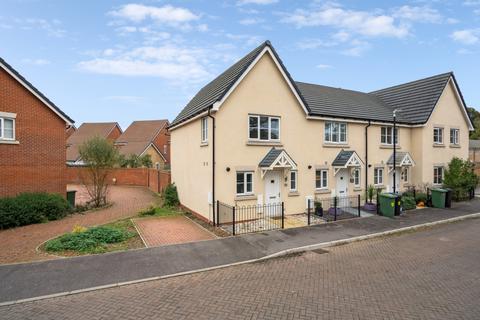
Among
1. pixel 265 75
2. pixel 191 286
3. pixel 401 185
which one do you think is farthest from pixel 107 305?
pixel 401 185

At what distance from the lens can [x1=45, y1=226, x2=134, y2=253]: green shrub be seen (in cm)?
1016

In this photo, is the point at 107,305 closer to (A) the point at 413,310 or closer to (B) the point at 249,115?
(A) the point at 413,310

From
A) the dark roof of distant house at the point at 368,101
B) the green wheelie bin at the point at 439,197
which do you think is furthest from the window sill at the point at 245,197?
the green wheelie bin at the point at 439,197

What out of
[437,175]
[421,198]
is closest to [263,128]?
[421,198]

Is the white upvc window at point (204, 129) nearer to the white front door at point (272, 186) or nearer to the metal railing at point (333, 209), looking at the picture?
the white front door at point (272, 186)

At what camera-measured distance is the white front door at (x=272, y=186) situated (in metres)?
15.5

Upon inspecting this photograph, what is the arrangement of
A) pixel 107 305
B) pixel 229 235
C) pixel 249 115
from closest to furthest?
pixel 107 305
pixel 229 235
pixel 249 115

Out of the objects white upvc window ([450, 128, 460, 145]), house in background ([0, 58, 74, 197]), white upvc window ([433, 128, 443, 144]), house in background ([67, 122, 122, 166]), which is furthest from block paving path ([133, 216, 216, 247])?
house in background ([67, 122, 122, 166])

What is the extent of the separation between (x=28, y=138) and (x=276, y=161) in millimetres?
13381

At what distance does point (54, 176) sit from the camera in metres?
16.5

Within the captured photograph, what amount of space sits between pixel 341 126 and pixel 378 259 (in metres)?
10.8

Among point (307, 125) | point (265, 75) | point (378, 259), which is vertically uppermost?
point (265, 75)

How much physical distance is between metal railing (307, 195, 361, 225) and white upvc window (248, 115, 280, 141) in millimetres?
4527

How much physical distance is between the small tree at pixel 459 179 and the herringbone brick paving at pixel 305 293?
13.8m
